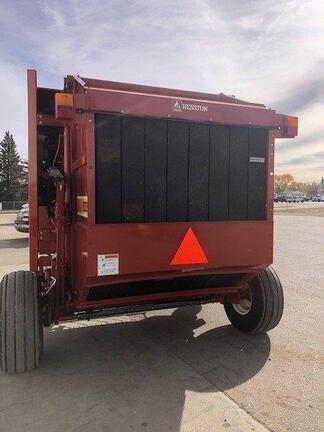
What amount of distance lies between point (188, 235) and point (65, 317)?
57.6 inches

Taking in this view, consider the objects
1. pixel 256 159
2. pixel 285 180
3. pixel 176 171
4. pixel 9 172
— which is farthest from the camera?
pixel 285 180

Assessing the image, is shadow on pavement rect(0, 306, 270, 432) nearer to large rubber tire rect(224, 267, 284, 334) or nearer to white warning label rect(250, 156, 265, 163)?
large rubber tire rect(224, 267, 284, 334)

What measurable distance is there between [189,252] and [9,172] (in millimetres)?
57596

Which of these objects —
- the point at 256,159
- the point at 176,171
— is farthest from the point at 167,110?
the point at 256,159

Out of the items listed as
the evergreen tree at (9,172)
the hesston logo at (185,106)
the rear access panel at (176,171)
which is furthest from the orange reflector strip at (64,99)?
the evergreen tree at (9,172)

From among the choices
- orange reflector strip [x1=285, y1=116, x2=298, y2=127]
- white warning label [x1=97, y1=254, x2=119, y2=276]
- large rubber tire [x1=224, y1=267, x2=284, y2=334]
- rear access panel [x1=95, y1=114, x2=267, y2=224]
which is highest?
orange reflector strip [x1=285, y1=116, x2=298, y2=127]

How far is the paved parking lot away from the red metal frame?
0.55 metres

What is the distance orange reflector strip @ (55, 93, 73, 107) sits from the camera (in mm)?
2916

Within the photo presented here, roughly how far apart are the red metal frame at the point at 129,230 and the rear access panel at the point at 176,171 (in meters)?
0.08

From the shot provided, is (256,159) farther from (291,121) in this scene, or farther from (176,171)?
(176,171)

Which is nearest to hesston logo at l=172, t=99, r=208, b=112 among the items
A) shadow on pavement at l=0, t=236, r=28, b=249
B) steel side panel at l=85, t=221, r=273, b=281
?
steel side panel at l=85, t=221, r=273, b=281

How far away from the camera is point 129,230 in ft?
10.5

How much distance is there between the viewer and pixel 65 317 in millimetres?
3846

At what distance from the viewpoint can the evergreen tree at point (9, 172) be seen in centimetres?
5572
